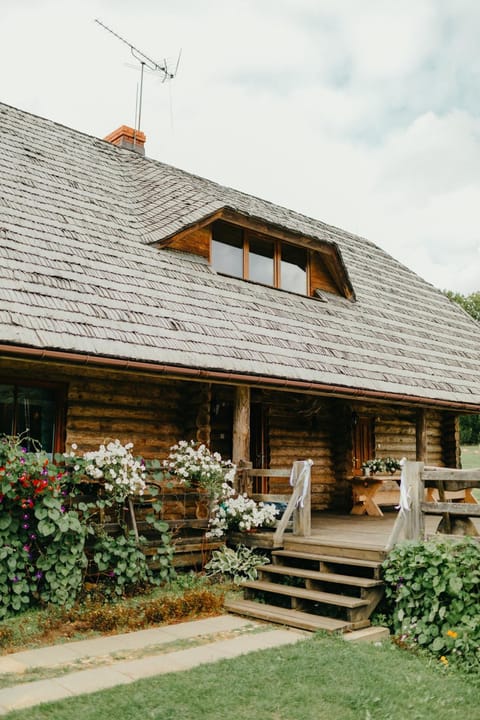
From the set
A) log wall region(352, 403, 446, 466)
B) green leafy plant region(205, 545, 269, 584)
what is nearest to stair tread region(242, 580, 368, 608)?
green leafy plant region(205, 545, 269, 584)

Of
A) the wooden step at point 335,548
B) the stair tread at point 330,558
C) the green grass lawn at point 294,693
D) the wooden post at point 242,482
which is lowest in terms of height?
the green grass lawn at point 294,693

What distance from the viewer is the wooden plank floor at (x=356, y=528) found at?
7.99 m

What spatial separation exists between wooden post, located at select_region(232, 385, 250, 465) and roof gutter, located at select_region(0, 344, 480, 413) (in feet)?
1.12

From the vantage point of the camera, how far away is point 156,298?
9.46m

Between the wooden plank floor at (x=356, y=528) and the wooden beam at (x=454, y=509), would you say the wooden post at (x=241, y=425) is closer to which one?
the wooden plank floor at (x=356, y=528)

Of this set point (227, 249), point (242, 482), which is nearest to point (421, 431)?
point (242, 482)

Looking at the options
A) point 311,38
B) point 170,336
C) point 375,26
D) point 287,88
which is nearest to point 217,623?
Result: point 170,336

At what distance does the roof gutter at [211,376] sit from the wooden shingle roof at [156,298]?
0.06 metres

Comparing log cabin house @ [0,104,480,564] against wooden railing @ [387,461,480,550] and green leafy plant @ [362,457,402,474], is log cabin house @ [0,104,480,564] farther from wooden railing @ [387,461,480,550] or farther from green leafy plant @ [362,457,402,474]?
wooden railing @ [387,461,480,550]

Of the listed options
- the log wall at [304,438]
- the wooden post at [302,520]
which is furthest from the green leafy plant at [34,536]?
the log wall at [304,438]

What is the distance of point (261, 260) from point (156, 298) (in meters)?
3.63

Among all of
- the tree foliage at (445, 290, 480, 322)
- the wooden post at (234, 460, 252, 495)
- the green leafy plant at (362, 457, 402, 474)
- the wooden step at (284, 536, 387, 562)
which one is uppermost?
the tree foliage at (445, 290, 480, 322)

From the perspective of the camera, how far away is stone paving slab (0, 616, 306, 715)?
14.6 feet

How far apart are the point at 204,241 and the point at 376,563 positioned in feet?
21.7
